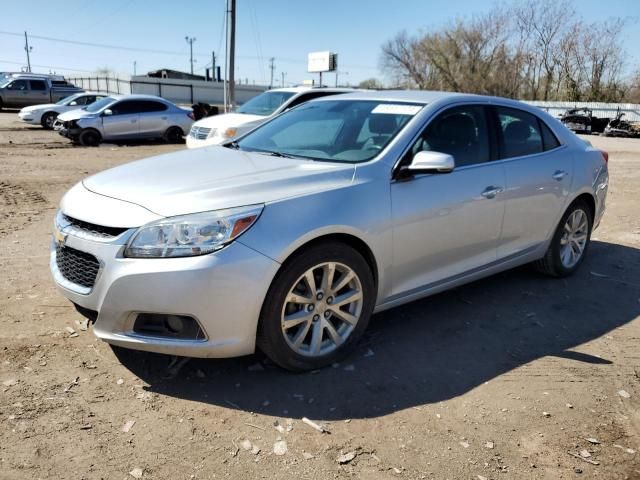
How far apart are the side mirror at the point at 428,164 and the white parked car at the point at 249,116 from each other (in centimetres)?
787

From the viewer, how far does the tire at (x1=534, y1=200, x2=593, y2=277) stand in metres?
5.18

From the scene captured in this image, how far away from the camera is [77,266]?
3191mm

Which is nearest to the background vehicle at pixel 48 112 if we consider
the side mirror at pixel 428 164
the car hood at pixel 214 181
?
the car hood at pixel 214 181

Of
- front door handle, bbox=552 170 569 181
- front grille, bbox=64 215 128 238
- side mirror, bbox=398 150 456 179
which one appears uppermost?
side mirror, bbox=398 150 456 179

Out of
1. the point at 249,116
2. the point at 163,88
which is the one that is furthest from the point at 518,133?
the point at 163,88

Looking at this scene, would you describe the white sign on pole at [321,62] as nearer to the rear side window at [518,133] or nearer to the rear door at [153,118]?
the rear door at [153,118]

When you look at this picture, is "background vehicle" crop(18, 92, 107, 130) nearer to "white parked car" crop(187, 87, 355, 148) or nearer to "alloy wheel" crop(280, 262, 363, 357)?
"white parked car" crop(187, 87, 355, 148)

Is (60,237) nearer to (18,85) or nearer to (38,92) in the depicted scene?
(38,92)

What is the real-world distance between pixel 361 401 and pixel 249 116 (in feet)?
31.7

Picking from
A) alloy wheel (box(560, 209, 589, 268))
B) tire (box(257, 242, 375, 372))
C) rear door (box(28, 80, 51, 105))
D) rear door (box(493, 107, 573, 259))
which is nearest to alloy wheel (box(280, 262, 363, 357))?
tire (box(257, 242, 375, 372))

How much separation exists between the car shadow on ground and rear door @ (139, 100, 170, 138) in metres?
14.7

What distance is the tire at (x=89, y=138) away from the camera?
1652 cm

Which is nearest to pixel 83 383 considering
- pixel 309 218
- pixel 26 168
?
pixel 309 218

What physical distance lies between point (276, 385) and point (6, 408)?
1.41 meters
